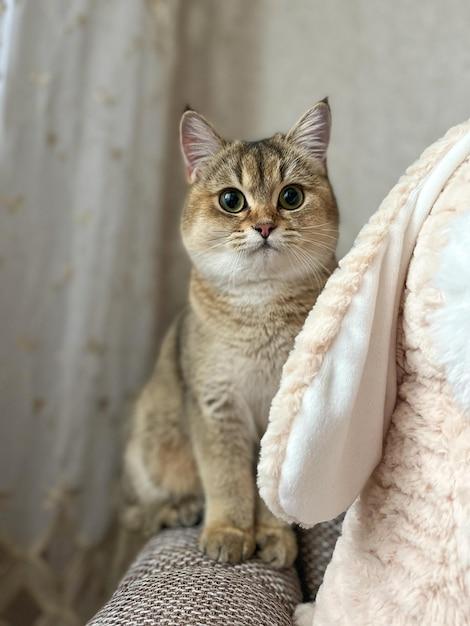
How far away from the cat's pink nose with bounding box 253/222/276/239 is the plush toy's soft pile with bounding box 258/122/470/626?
0.77ft

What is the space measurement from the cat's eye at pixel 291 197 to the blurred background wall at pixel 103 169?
19.8 inches

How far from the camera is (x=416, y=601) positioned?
2.44 feet

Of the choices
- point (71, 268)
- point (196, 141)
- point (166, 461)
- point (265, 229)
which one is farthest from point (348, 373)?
point (71, 268)

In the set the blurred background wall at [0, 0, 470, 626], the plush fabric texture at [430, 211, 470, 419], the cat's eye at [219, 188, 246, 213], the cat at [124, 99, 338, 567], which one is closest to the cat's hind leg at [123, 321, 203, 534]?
the cat at [124, 99, 338, 567]

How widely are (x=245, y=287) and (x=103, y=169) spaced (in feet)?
2.06

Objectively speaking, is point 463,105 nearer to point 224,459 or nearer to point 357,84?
point 357,84

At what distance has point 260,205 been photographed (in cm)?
106

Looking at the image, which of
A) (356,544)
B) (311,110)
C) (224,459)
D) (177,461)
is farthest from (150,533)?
→ (311,110)

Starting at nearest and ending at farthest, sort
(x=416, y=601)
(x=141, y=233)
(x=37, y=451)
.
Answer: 1. (x=416, y=601)
2. (x=37, y=451)
3. (x=141, y=233)

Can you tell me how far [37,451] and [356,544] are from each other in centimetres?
93

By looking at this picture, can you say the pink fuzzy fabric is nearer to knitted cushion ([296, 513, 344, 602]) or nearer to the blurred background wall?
knitted cushion ([296, 513, 344, 602])

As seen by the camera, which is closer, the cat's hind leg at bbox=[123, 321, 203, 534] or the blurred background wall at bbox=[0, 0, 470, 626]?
the cat's hind leg at bbox=[123, 321, 203, 534]

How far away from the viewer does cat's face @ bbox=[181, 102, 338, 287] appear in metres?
1.04

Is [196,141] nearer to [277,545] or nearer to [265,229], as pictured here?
[265,229]
